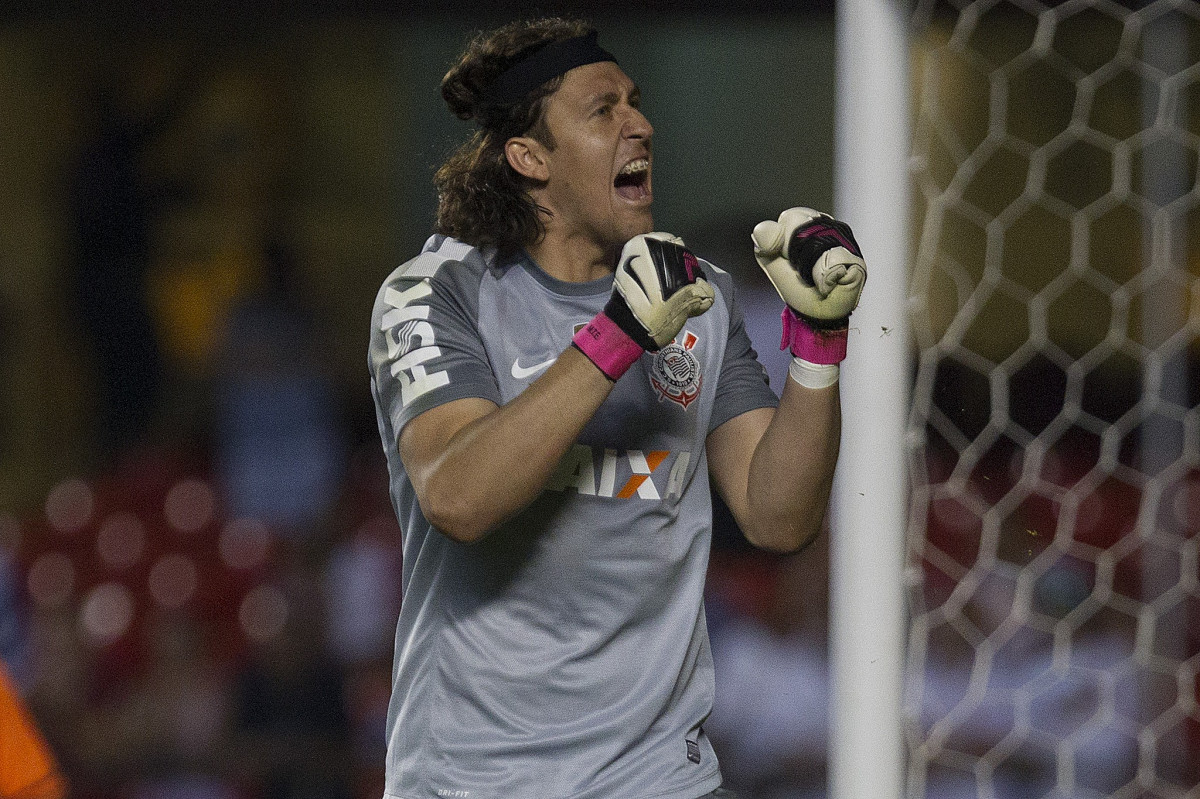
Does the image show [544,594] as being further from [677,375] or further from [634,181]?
[634,181]

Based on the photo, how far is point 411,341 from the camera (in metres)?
1.52

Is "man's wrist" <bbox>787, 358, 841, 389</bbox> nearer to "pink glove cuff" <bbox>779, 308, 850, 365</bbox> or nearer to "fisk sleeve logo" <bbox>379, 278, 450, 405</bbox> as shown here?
"pink glove cuff" <bbox>779, 308, 850, 365</bbox>

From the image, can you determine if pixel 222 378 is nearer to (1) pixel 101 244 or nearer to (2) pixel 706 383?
(1) pixel 101 244

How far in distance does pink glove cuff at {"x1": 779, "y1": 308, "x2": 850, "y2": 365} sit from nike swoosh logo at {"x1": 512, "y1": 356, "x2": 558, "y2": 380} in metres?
0.30

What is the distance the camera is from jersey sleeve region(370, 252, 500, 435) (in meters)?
1.48

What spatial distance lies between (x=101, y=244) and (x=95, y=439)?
83 cm

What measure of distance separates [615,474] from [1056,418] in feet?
5.11

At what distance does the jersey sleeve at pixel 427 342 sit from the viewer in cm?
148

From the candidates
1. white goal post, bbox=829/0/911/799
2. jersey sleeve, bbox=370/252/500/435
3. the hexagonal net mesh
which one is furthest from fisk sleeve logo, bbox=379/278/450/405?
the hexagonal net mesh

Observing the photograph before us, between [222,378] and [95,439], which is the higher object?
[222,378]

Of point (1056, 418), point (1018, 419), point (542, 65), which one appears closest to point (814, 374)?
point (542, 65)

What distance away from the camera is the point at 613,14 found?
3.83m

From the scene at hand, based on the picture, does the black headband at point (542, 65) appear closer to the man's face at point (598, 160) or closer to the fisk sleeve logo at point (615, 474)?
the man's face at point (598, 160)

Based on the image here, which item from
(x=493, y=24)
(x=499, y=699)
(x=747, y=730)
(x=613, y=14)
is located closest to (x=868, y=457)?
(x=499, y=699)
